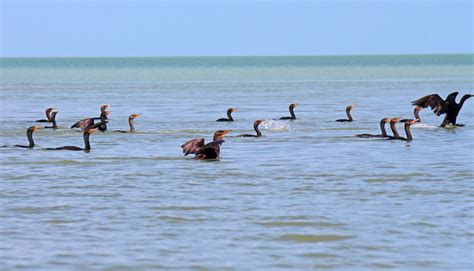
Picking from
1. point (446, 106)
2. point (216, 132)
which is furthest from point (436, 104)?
point (216, 132)

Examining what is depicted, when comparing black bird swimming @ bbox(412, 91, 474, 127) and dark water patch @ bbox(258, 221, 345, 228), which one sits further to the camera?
black bird swimming @ bbox(412, 91, 474, 127)

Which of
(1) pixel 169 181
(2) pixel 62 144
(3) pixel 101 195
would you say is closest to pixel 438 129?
(2) pixel 62 144

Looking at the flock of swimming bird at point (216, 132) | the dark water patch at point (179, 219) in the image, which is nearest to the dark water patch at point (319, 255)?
the dark water patch at point (179, 219)

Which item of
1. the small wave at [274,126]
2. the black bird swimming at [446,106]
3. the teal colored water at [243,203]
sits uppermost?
the black bird swimming at [446,106]

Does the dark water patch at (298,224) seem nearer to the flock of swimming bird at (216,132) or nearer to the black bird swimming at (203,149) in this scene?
the flock of swimming bird at (216,132)

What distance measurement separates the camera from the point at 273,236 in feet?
43.8

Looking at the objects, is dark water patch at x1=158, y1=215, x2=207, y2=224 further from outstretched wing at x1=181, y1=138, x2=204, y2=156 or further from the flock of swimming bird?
outstretched wing at x1=181, y1=138, x2=204, y2=156

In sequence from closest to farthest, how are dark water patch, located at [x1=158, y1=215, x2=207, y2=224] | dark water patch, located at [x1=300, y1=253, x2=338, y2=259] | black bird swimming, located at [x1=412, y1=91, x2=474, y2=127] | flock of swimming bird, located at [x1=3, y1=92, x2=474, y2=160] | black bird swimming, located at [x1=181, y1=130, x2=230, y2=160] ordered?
dark water patch, located at [x1=300, y1=253, x2=338, y2=259]
dark water patch, located at [x1=158, y1=215, x2=207, y2=224]
black bird swimming, located at [x1=181, y1=130, x2=230, y2=160]
flock of swimming bird, located at [x1=3, y1=92, x2=474, y2=160]
black bird swimming, located at [x1=412, y1=91, x2=474, y2=127]

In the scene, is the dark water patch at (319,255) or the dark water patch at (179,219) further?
the dark water patch at (179,219)

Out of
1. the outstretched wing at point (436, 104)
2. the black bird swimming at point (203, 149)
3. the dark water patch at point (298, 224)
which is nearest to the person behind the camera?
the dark water patch at point (298, 224)

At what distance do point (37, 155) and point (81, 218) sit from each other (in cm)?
894

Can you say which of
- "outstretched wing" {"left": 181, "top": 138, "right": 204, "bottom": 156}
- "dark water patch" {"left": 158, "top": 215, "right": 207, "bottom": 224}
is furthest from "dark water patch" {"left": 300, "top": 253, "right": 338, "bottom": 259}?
"outstretched wing" {"left": 181, "top": 138, "right": 204, "bottom": 156}

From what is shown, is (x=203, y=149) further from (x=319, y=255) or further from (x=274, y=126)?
(x=319, y=255)

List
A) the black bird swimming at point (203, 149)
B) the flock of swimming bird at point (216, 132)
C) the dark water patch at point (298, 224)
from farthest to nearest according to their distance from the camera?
the flock of swimming bird at point (216, 132) → the black bird swimming at point (203, 149) → the dark water patch at point (298, 224)
